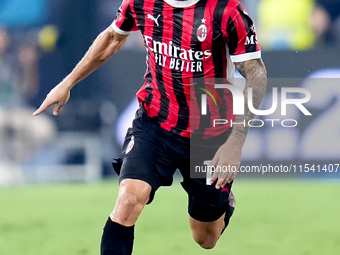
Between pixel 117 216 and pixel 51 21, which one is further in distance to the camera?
pixel 51 21

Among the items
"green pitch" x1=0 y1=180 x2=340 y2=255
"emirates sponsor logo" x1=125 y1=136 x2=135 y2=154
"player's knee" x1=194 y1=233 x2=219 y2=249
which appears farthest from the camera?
"green pitch" x1=0 y1=180 x2=340 y2=255

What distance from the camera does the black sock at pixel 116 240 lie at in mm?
3325

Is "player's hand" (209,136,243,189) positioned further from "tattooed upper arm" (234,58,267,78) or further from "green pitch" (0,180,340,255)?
"green pitch" (0,180,340,255)

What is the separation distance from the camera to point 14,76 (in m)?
8.09

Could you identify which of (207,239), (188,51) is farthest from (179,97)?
(207,239)

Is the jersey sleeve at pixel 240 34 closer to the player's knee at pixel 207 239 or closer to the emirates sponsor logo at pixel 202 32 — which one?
the emirates sponsor logo at pixel 202 32

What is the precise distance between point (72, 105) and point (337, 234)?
13.6 ft

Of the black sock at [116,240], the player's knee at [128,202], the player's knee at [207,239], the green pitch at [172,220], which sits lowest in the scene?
the green pitch at [172,220]

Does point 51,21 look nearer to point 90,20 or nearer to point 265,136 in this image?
point 90,20

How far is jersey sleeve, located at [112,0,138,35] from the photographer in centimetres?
386

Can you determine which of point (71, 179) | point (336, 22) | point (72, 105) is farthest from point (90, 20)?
point (336, 22)

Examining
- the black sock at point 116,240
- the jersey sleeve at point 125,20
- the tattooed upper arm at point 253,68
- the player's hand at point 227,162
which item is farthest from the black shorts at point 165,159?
the tattooed upper arm at point 253,68

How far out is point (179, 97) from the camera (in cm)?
387

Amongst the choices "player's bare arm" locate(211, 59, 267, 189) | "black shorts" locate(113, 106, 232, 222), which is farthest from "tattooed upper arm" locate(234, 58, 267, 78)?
"black shorts" locate(113, 106, 232, 222)
